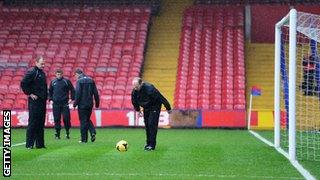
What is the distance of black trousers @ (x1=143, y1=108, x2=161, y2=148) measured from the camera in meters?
16.2

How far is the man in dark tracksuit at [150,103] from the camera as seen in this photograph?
16.2 meters

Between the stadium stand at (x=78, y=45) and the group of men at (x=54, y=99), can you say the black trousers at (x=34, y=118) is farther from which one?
the stadium stand at (x=78, y=45)

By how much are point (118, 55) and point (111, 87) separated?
9.88ft

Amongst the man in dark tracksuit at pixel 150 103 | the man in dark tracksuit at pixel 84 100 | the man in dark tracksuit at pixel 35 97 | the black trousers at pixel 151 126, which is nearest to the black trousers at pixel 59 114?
the man in dark tracksuit at pixel 84 100

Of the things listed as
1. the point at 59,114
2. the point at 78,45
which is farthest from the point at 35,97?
the point at 78,45

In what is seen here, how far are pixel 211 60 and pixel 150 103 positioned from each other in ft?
60.4

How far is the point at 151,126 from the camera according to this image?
1620 centimetres

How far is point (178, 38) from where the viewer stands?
1460 inches

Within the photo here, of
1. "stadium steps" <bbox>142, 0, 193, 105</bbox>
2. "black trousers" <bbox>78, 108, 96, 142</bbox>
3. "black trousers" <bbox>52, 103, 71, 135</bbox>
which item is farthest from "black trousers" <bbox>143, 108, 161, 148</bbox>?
"stadium steps" <bbox>142, 0, 193, 105</bbox>

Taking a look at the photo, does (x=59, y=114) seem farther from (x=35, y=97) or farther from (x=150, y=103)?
(x=150, y=103)

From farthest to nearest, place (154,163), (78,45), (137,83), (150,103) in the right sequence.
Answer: (78,45)
(150,103)
(137,83)
(154,163)

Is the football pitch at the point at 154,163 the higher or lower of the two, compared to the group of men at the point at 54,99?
lower

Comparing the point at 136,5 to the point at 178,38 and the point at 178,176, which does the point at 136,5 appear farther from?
the point at 178,176

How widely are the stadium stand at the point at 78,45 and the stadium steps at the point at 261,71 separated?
18.0 feet
